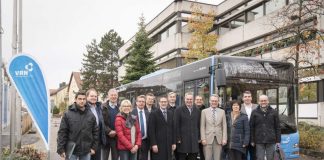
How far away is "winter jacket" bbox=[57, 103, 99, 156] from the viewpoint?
6.79m

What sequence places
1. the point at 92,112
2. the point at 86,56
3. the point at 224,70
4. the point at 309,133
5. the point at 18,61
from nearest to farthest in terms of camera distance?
the point at 92,112 → the point at 18,61 → the point at 224,70 → the point at 309,133 → the point at 86,56

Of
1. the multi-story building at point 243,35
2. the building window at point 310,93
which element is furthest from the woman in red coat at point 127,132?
the building window at point 310,93

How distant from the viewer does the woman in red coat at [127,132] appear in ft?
25.3

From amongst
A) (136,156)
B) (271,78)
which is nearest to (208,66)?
(271,78)

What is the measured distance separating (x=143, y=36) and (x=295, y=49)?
2074 centimetres

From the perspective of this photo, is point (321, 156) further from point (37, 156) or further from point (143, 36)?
point (143, 36)

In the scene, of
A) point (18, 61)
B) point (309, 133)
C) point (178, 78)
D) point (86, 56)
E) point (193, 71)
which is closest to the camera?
point (18, 61)

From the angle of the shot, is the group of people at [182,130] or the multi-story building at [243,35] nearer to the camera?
the group of people at [182,130]

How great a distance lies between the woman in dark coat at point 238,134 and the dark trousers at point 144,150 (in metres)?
1.76

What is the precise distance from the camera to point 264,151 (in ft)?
27.7

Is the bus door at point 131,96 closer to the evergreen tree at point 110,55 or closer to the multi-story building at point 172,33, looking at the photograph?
the multi-story building at point 172,33

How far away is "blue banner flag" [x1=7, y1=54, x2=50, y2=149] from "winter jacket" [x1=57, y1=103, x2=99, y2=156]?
1.27 meters

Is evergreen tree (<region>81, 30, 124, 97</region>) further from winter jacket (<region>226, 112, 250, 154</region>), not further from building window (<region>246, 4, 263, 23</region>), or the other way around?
winter jacket (<region>226, 112, 250, 154</region>)

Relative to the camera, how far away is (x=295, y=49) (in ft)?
51.8
